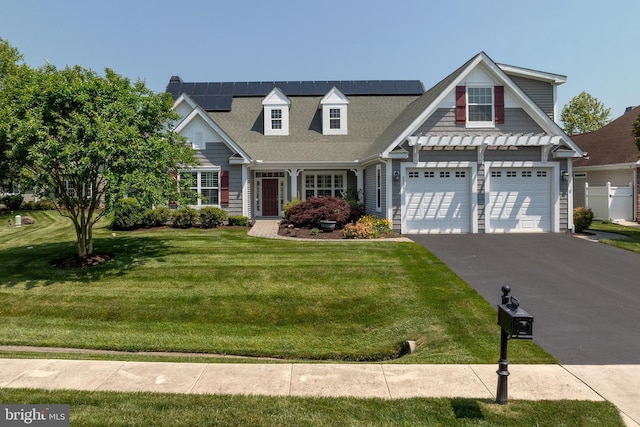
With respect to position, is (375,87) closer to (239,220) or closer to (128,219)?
(239,220)

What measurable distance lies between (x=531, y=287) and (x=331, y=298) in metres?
4.64

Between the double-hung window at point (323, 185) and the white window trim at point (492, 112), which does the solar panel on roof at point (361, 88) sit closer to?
the double-hung window at point (323, 185)

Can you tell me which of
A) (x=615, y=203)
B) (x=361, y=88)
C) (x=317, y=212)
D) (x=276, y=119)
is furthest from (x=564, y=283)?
(x=361, y=88)

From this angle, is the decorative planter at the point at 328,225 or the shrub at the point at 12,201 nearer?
the decorative planter at the point at 328,225

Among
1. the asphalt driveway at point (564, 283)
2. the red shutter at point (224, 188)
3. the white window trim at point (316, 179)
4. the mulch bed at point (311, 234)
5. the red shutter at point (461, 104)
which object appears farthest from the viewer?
the white window trim at point (316, 179)

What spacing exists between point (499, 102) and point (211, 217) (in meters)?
13.2

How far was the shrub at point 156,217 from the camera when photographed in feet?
58.5

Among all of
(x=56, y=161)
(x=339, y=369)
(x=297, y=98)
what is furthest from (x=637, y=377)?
(x=297, y=98)

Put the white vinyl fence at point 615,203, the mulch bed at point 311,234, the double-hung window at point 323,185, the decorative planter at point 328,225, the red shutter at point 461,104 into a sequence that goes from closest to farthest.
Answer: the mulch bed at point 311,234
the red shutter at point 461,104
the decorative planter at point 328,225
the white vinyl fence at point 615,203
the double-hung window at point 323,185

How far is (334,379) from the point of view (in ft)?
16.9

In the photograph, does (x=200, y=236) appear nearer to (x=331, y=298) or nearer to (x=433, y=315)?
(x=331, y=298)

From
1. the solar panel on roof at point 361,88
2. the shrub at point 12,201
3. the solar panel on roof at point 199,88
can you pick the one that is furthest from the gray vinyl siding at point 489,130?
the shrub at point 12,201

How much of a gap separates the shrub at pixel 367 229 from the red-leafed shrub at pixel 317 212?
3.84 feet

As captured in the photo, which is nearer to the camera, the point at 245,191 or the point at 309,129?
the point at 245,191
